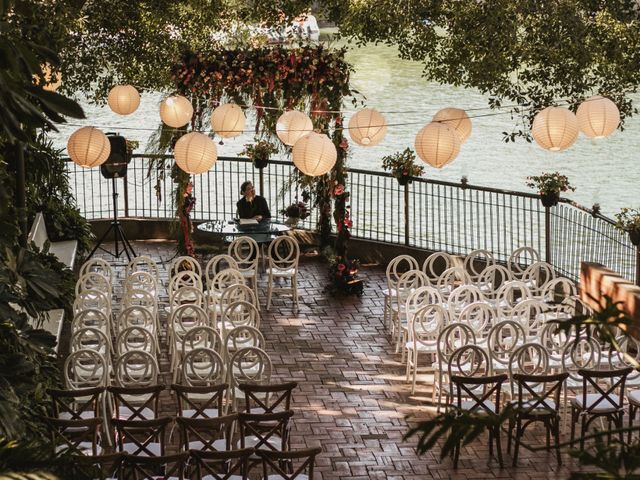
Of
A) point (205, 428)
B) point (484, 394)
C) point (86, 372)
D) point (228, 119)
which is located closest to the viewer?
point (205, 428)

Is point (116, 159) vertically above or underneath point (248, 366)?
above

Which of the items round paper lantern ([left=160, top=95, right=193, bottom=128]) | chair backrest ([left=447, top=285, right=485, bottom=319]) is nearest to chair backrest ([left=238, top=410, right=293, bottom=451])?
chair backrest ([left=447, top=285, right=485, bottom=319])

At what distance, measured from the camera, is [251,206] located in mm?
15289

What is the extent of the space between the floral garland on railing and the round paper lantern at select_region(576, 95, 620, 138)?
3455 mm

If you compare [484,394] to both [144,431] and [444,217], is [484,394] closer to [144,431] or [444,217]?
[144,431]

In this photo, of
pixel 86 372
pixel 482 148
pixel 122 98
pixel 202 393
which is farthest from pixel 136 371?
pixel 482 148

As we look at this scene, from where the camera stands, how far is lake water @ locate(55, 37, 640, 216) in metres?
24.3

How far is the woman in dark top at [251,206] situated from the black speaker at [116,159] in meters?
1.71

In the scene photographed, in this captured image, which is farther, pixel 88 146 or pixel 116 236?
pixel 116 236

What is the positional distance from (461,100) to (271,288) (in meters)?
18.3

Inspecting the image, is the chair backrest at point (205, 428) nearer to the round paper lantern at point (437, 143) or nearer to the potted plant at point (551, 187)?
the round paper lantern at point (437, 143)

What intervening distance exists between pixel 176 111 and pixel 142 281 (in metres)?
2.17

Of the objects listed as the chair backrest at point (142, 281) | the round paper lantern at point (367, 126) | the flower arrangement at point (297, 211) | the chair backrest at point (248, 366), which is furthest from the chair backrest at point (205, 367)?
the flower arrangement at point (297, 211)

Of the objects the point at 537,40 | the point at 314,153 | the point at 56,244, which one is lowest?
the point at 56,244
